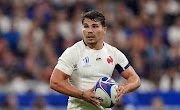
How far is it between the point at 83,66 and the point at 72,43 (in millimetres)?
6950

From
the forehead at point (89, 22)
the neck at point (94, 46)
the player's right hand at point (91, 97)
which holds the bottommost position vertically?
the player's right hand at point (91, 97)

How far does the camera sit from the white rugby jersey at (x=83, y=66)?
260 inches

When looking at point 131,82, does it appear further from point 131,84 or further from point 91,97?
point 91,97

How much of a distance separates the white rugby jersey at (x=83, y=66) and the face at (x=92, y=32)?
0.33ft

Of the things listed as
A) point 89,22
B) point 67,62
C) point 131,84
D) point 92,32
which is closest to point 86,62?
point 67,62

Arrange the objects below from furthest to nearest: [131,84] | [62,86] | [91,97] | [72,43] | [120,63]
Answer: [72,43], [120,63], [131,84], [62,86], [91,97]

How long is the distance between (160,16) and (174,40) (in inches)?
41.9

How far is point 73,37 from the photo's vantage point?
1384 centimetres

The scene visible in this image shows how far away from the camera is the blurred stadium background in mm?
12352

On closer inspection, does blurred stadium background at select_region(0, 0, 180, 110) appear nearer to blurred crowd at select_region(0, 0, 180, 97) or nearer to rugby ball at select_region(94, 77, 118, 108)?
blurred crowd at select_region(0, 0, 180, 97)

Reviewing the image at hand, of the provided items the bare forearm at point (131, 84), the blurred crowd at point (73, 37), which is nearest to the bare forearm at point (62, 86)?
the bare forearm at point (131, 84)

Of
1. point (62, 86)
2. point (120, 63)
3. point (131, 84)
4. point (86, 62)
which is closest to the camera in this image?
point (62, 86)

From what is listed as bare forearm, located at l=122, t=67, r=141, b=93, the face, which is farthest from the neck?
bare forearm, located at l=122, t=67, r=141, b=93

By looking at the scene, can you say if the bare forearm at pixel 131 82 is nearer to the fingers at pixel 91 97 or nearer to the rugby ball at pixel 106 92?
the rugby ball at pixel 106 92
